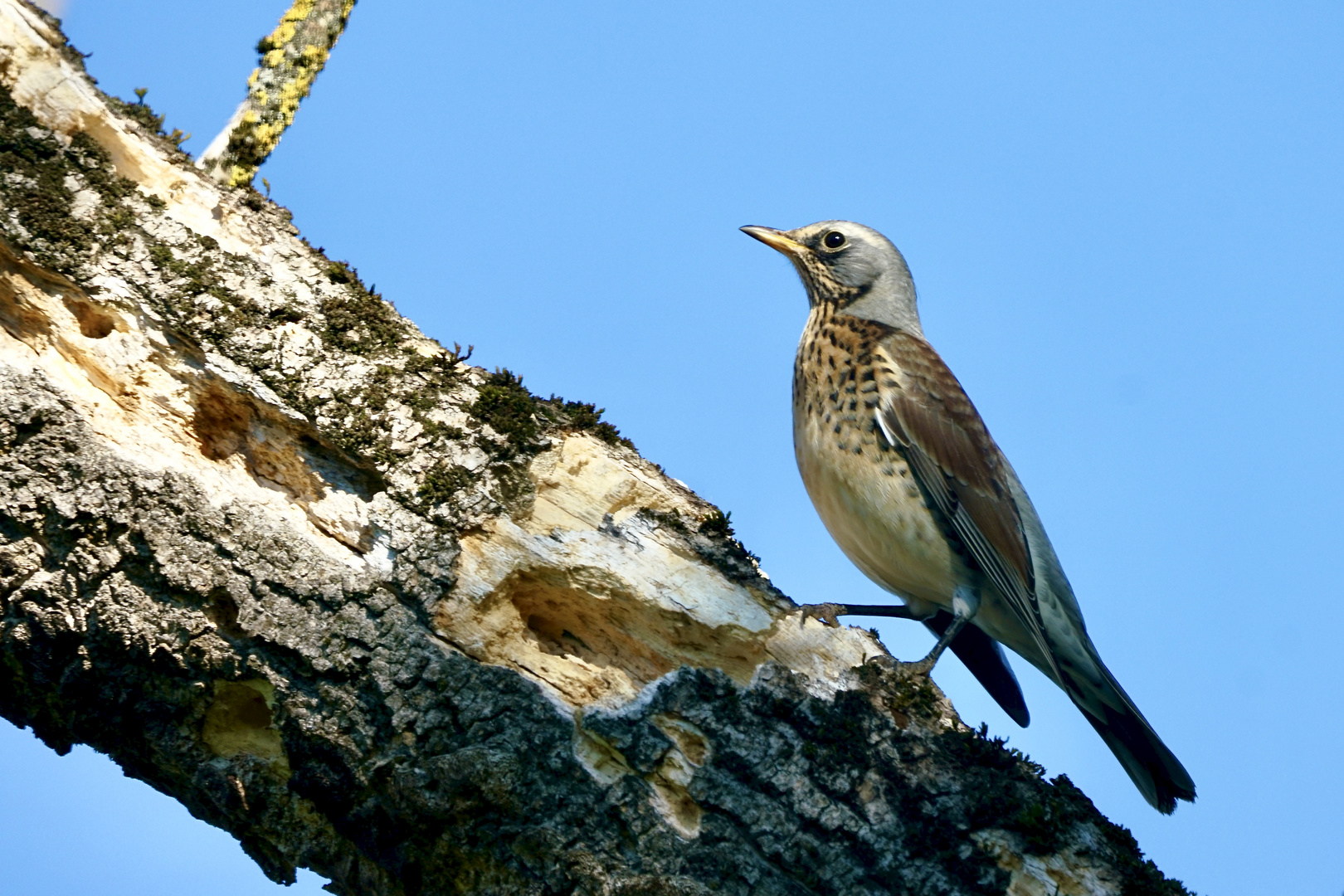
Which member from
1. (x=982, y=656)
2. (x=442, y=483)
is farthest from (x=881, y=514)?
(x=442, y=483)

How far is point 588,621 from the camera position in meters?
3.68

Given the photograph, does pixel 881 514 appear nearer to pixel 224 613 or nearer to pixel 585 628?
pixel 585 628

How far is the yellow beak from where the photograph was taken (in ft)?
20.2

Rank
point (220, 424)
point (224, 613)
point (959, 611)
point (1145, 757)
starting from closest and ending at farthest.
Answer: point (224, 613) < point (220, 424) < point (1145, 757) < point (959, 611)

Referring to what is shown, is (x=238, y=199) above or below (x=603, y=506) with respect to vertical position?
above

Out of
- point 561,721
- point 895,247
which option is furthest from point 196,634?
point 895,247

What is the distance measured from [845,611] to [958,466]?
43.3 inches

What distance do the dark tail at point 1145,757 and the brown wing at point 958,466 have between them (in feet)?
1.21

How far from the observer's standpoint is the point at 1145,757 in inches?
176

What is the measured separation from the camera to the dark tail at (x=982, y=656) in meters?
4.99

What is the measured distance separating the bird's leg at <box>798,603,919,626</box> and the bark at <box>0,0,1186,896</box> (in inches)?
4.6

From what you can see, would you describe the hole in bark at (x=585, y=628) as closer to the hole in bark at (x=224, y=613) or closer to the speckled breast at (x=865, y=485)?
the hole in bark at (x=224, y=613)

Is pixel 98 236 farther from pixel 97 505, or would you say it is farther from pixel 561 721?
pixel 561 721

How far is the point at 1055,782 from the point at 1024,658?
1671 millimetres
